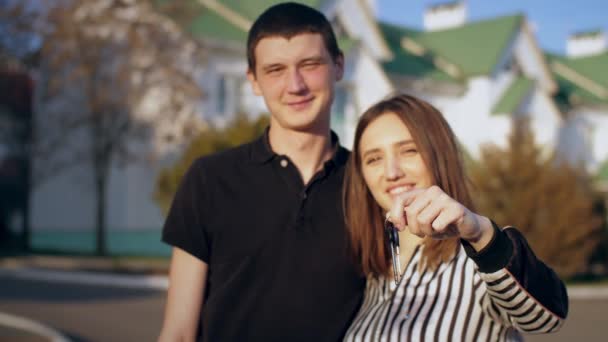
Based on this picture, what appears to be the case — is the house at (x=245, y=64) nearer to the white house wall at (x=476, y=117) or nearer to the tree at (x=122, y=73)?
the tree at (x=122, y=73)

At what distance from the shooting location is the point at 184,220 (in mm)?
2986

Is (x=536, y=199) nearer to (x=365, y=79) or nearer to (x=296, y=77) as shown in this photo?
(x=365, y=79)

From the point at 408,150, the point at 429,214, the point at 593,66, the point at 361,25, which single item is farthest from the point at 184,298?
the point at 593,66

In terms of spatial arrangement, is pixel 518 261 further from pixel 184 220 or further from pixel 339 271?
pixel 184 220

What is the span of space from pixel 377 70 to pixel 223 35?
6.00 metres

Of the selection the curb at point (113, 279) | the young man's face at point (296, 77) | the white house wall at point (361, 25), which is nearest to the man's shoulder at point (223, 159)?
the young man's face at point (296, 77)

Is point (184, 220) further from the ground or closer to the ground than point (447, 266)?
further from the ground

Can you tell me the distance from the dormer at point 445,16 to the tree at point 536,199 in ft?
65.6

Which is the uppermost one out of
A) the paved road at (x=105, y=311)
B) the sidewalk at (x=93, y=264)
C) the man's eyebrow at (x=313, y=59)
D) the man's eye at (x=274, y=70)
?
the man's eyebrow at (x=313, y=59)

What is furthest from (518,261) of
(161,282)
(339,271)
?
(161,282)

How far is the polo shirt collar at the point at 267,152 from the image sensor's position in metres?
3.13

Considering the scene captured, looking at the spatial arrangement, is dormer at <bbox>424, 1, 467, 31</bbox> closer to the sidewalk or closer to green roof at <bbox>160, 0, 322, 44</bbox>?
green roof at <bbox>160, 0, 322, 44</bbox>

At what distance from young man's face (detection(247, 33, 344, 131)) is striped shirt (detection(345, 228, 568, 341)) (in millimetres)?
742

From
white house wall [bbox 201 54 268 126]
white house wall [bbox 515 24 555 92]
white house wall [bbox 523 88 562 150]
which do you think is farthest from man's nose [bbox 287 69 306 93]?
white house wall [bbox 515 24 555 92]
